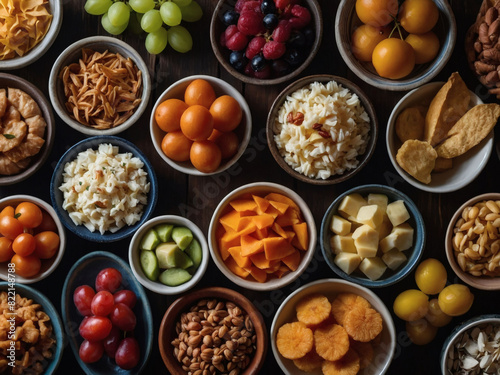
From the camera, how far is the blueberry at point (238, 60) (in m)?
1.83

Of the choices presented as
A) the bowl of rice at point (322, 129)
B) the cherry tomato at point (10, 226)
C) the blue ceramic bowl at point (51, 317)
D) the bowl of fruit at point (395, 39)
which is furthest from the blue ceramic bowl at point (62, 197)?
the bowl of fruit at point (395, 39)

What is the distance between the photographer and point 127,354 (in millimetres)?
1792

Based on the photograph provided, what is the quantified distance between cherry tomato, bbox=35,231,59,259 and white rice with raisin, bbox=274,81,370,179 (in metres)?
0.83

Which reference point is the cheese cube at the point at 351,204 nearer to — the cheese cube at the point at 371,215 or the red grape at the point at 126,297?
the cheese cube at the point at 371,215

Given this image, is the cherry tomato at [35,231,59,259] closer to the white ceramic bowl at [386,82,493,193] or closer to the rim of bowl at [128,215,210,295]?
the rim of bowl at [128,215,210,295]

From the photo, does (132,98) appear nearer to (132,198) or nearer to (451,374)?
(132,198)

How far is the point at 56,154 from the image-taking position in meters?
1.97

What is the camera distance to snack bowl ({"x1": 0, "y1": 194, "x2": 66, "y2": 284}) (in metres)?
1.85

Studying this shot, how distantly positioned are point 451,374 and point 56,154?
1.58m

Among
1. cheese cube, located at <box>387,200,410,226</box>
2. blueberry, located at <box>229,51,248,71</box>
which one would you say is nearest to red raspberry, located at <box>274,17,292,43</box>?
blueberry, located at <box>229,51,248,71</box>

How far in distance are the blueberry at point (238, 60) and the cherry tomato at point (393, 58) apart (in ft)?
1.43

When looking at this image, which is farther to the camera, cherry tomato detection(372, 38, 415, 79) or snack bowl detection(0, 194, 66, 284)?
snack bowl detection(0, 194, 66, 284)

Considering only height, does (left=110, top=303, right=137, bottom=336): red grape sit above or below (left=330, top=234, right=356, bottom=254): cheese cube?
below

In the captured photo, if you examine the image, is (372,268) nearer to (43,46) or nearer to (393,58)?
(393,58)
